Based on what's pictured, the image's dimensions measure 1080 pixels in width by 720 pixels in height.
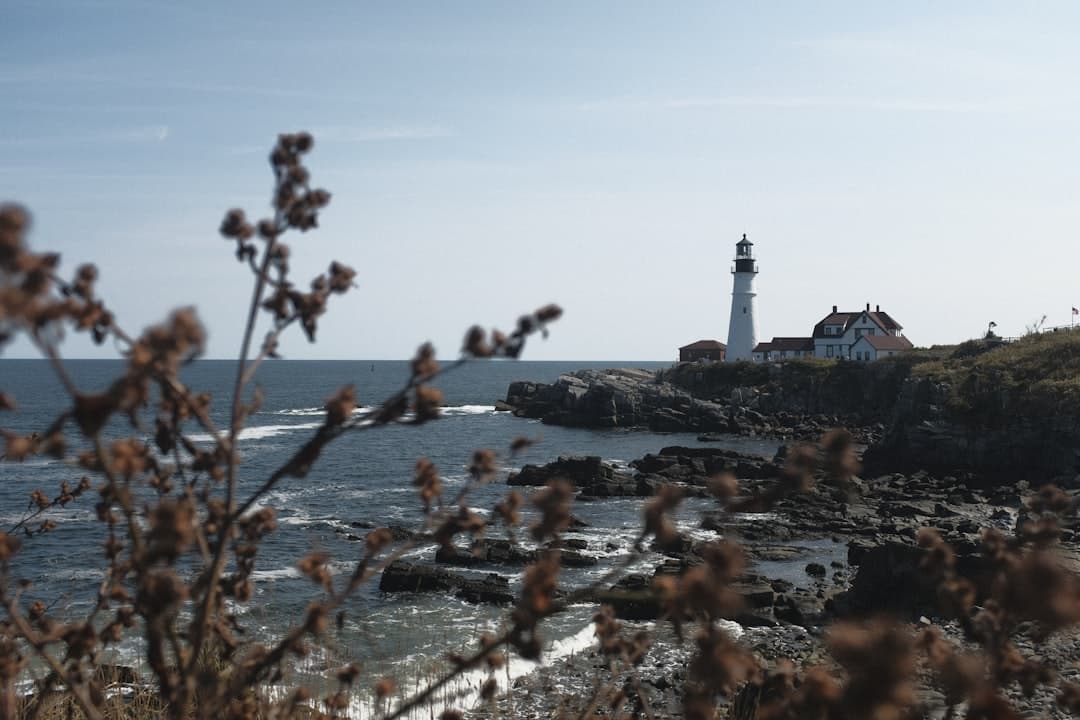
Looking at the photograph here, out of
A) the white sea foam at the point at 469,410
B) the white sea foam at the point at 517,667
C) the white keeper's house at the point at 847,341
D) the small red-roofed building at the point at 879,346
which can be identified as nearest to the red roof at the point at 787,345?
the white keeper's house at the point at 847,341

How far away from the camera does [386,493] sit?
3991 centimetres

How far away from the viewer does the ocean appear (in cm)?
1540

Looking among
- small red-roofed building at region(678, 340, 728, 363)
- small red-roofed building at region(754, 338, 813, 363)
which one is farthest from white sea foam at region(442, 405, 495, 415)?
small red-roofed building at region(754, 338, 813, 363)

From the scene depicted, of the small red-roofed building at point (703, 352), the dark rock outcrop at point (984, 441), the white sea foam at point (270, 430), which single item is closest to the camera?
the dark rock outcrop at point (984, 441)

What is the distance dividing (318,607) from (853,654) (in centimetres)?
157

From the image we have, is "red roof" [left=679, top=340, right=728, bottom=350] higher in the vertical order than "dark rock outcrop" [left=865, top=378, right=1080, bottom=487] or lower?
higher

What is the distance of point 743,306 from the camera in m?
91.5

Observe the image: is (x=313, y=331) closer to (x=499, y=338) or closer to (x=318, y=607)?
(x=499, y=338)

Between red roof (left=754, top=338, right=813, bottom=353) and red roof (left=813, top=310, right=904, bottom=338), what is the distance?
1.36 meters

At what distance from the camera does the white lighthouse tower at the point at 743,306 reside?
91.1 meters

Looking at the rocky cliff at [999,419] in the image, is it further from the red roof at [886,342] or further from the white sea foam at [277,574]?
the white sea foam at [277,574]

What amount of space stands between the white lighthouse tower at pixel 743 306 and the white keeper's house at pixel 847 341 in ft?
4.75

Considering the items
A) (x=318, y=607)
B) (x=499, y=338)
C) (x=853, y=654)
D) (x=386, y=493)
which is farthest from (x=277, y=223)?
Answer: (x=386, y=493)

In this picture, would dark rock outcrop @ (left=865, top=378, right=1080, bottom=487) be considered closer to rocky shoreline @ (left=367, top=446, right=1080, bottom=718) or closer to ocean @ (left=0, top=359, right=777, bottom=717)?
rocky shoreline @ (left=367, top=446, right=1080, bottom=718)
